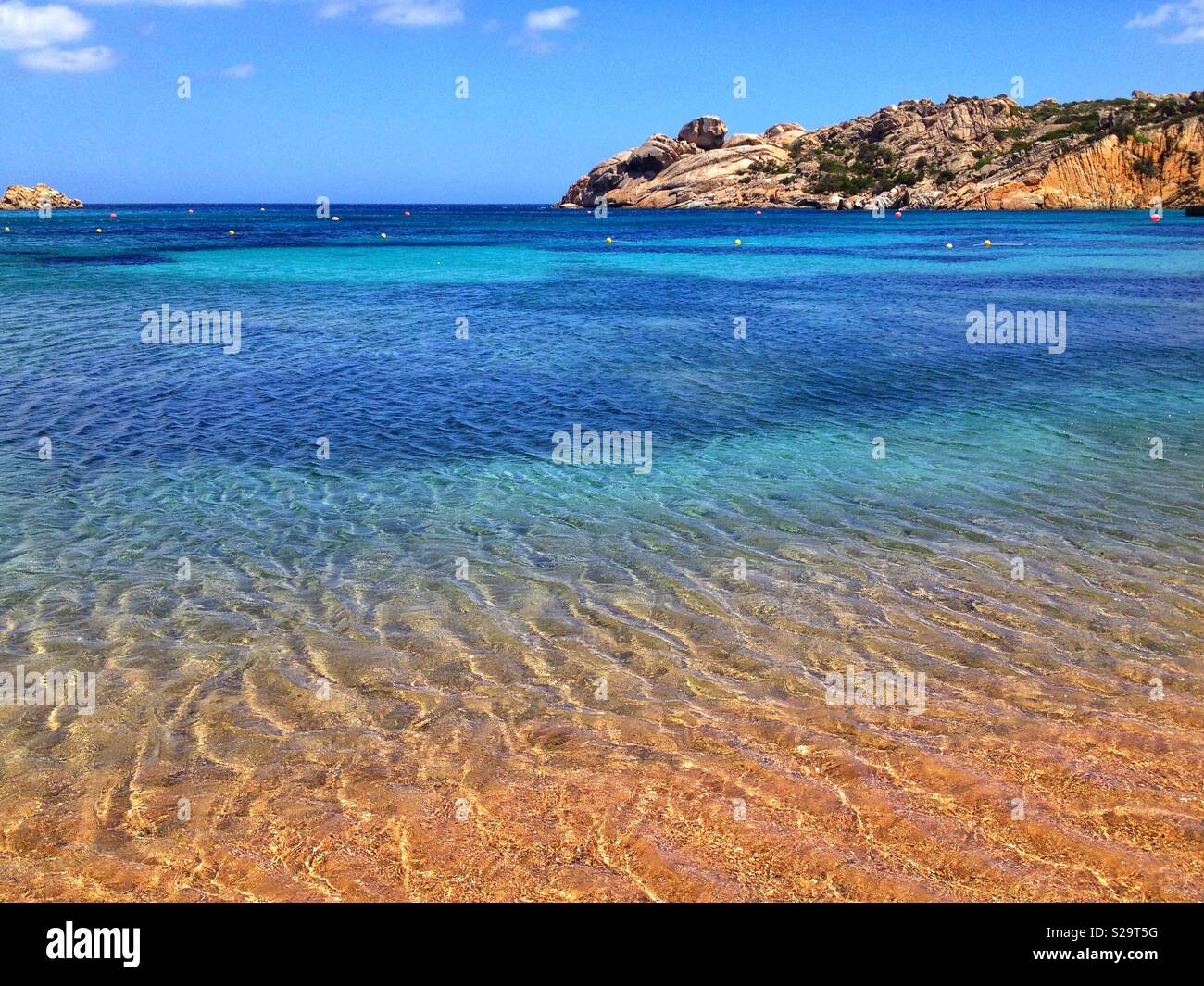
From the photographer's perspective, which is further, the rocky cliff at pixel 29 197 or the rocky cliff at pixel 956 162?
the rocky cliff at pixel 29 197

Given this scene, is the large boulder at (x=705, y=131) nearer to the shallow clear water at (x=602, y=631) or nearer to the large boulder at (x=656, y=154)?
the large boulder at (x=656, y=154)

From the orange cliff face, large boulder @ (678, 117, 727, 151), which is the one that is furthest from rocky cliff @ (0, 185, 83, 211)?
the orange cliff face

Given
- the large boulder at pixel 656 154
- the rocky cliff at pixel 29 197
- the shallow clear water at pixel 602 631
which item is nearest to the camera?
the shallow clear water at pixel 602 631

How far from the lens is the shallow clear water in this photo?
5.43 m

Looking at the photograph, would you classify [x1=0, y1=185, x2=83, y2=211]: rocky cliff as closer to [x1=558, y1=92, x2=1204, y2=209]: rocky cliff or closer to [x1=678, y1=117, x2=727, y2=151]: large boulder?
[x1=558, y1=92, x2=1204, y2=209]: rocky cliff

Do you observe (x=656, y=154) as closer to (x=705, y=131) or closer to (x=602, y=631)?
(x=705, y=131)

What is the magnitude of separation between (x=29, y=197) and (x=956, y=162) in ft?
567

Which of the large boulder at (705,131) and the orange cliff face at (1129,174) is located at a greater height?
the large boulder at (705,131)

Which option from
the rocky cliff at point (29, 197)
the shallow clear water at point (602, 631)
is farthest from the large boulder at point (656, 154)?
the shallow clear water at point (602, 631)

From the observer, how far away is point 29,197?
17250cm

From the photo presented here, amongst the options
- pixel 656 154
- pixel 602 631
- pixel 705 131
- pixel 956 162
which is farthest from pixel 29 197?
pixel 602 631

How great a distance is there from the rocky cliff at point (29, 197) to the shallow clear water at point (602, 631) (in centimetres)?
17795

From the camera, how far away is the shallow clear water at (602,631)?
5434mm
